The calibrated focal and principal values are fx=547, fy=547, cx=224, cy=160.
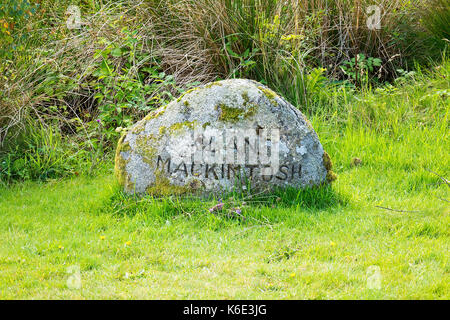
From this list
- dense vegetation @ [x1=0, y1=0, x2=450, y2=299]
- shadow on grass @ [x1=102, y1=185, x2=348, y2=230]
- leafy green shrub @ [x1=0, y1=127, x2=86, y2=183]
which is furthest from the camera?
leafy green shrub @ [x1=0, y1=127, x2=86, y2=183]

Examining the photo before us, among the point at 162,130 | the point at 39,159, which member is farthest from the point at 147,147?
the point at 39,159

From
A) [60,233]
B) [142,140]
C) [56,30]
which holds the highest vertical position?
[56,30]

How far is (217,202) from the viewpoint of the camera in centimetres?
484

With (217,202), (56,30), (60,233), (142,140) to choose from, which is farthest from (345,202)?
(56,30)

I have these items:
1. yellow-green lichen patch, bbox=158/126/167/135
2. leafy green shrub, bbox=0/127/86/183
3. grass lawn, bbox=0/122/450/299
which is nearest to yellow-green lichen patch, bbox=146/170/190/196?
grass lawn, bbox=0/122/450/299

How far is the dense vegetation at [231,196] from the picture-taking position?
12.5 feet

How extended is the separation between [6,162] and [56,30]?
7.67ft

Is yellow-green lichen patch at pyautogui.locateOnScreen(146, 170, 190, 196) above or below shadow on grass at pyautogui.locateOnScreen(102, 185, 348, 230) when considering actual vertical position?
above

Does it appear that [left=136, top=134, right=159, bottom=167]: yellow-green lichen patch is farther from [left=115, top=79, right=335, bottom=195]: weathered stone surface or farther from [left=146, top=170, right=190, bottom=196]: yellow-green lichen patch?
[left=146, top=170, right=190, bottom=196]: yellow-green lichen patch

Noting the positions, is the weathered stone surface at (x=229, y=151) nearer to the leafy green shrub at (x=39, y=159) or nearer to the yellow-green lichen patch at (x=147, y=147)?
the yellow-green lichen patch at (x=147, y=147)

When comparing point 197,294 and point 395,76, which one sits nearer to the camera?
point 197,294

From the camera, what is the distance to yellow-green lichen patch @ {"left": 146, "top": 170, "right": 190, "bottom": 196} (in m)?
4.95
